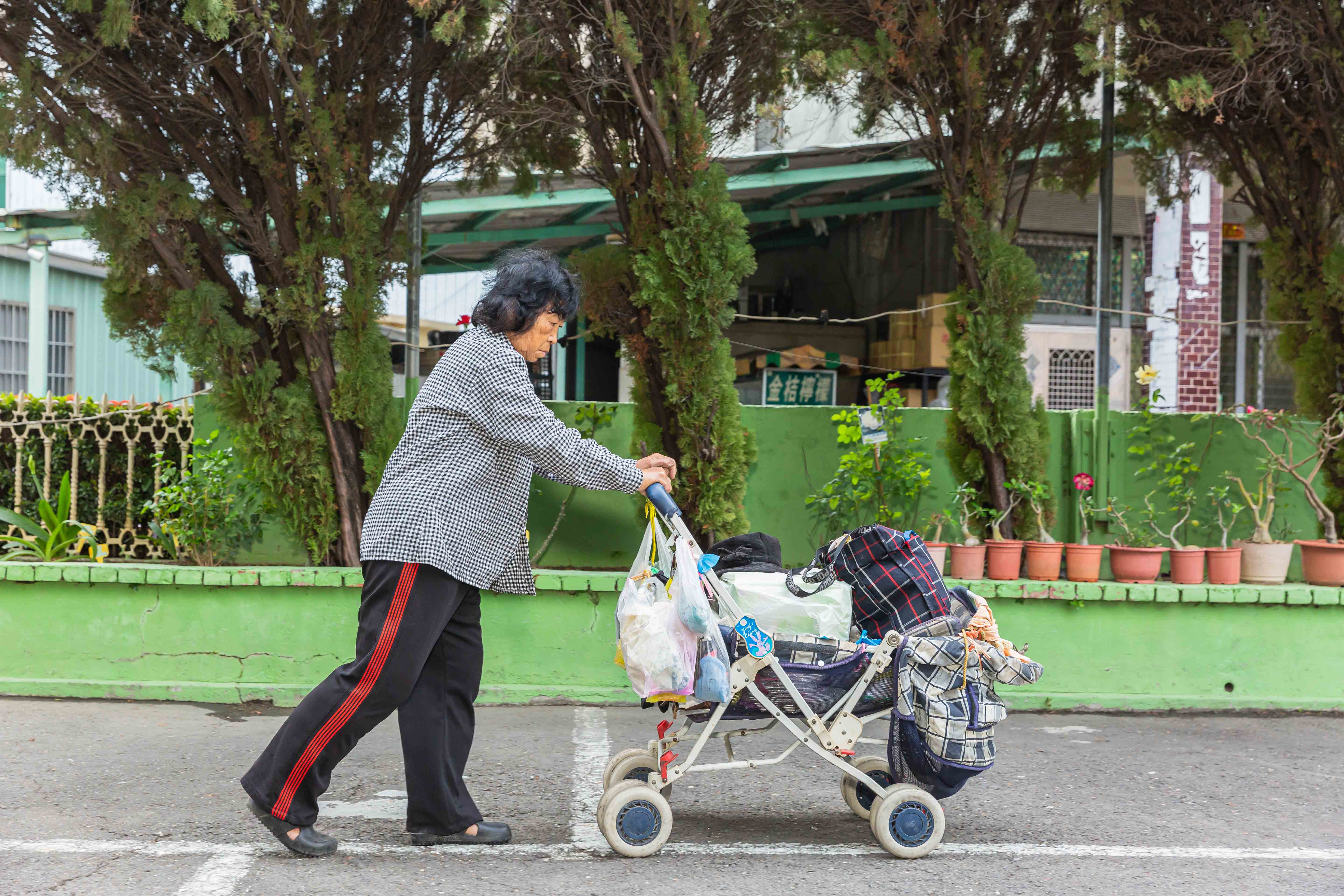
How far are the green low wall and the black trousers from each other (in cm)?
210

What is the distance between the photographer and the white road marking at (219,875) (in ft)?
11.1

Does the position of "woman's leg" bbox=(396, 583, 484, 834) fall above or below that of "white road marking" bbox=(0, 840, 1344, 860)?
above

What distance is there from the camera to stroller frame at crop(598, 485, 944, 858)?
12.2ft

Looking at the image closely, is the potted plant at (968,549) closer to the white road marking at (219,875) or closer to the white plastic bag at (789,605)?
the white plastic bag at (789,605)

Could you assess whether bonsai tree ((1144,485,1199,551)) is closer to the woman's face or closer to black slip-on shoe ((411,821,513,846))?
the woman's face

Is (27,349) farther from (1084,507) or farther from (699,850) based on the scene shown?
(699,850)

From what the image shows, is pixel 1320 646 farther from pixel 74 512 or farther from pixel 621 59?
pixel 74 512

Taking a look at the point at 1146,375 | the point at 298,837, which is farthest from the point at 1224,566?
the point at 298,837

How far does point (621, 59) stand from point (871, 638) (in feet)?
11.2

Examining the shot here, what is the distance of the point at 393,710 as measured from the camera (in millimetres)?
3668

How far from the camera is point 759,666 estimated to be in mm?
3766

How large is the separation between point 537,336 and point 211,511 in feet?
10.7

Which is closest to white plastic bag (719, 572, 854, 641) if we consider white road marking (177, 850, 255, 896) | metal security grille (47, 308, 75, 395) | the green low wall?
white road marking (177, 850, 255, 896)

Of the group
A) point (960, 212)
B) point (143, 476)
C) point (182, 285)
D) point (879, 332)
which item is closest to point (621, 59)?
point (960, 212)
